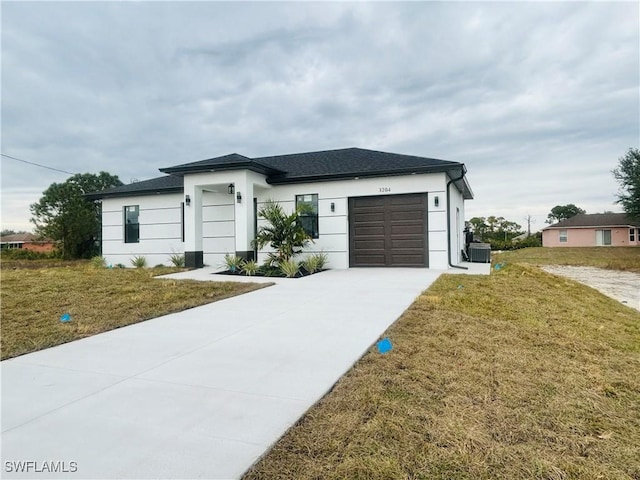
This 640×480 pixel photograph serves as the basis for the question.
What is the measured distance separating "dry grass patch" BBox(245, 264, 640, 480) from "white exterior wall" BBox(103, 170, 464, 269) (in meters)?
6.91

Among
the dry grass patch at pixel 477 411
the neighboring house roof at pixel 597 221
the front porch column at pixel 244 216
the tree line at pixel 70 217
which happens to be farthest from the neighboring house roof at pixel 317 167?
the neighboring house roof at pixel 597 221

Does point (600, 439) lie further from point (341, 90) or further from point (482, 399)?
point (341, 90)

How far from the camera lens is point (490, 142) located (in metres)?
17.3

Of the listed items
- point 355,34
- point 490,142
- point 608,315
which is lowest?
point 608,315

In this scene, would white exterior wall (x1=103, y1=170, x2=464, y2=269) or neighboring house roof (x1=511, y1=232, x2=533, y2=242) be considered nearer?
white exterior wall (x1=103, y1=170, x2=464, y2=269)

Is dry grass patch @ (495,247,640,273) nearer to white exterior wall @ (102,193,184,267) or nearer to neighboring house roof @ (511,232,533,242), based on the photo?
neighboring house roof @ (511,232,533,242)

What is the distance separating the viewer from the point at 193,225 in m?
11.9

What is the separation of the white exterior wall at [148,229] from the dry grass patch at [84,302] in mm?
4258

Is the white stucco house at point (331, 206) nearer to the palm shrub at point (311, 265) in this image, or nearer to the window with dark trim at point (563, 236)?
the palm shrub at point (311, 265)

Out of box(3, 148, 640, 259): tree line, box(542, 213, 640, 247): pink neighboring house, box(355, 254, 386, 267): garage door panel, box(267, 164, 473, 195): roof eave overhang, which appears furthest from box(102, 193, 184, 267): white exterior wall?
box(542, 213, 640, 247): pink neighboring house

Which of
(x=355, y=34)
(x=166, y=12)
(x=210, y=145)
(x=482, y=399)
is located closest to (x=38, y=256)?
→ (x=210, y=145)

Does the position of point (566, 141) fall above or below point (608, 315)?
above

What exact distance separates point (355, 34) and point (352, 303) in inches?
307

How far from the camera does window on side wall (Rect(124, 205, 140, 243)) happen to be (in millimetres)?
14141
